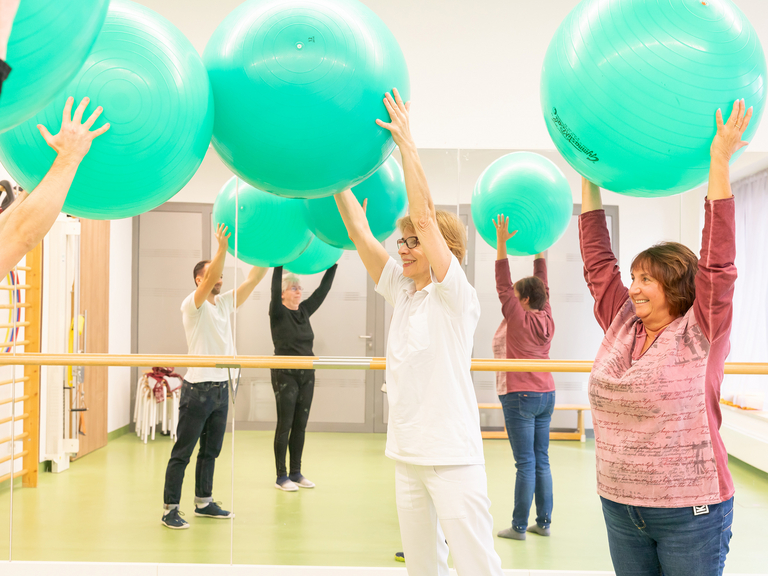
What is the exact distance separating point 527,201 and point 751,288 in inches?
126

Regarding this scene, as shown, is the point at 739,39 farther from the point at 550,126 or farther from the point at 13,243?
the point at 13,243

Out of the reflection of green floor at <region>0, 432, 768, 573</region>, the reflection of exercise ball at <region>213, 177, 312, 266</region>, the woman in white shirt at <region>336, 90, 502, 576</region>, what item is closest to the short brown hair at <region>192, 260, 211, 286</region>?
the reflection of exercise ball at <region>213, 177, 312, 266</region>

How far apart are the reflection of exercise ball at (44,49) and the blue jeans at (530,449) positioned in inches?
92.9

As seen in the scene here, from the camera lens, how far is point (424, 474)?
4.93ft

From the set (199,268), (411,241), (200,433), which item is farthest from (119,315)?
(411,241)

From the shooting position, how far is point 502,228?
2.17 m

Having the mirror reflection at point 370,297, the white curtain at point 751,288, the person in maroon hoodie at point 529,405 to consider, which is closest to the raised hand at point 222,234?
the mirror reflection at point 370,297

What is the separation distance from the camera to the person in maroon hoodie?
272cm

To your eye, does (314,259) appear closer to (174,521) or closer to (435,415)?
(435,415)

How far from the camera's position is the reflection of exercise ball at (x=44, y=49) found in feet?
2.19

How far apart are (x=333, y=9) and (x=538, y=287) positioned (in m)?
1.89

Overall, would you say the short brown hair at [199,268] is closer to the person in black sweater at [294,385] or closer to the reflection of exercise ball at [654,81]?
the person in black sweater at [294,385]

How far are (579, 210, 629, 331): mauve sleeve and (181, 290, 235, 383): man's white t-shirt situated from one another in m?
1.65

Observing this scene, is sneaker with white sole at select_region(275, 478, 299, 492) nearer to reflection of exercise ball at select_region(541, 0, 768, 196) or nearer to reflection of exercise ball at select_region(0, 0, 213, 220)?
reflection of exercise ball at select_region(0, 0, 213, 220)
